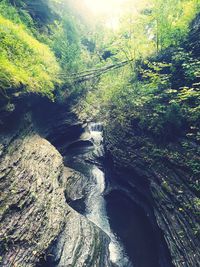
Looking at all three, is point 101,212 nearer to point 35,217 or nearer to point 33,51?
point 35,217

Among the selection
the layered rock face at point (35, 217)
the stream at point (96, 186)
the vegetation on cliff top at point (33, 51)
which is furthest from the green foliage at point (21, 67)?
the stream at point (96, 186)

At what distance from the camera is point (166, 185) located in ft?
34.1

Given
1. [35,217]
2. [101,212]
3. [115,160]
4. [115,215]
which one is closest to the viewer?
[35,217]

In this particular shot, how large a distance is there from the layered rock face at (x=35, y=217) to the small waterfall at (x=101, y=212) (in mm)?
531

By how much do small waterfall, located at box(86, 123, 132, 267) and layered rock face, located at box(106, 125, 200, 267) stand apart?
1.51 meters

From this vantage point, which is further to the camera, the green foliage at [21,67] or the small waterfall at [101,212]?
the green foliage at [21,67]

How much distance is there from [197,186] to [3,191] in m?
6.77

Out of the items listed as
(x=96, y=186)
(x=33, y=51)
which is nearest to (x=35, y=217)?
(x=96, y=186)

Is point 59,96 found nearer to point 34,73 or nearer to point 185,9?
point 34,73

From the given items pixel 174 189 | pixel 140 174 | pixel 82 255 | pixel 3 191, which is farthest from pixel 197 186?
pixel 3 191

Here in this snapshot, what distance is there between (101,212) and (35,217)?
5.41m

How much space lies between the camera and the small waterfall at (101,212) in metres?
10.6

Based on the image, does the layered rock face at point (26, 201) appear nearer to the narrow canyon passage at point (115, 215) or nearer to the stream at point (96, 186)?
the narrow canyon passage at point (115, 215)

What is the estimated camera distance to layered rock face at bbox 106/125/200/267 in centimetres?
832
